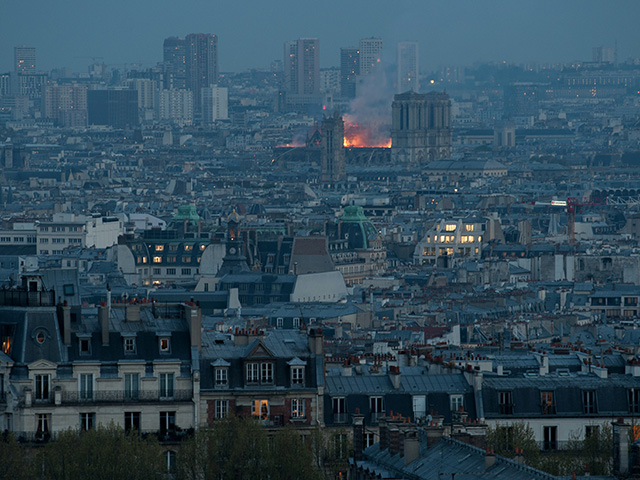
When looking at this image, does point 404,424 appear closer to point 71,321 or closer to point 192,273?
point 71,321

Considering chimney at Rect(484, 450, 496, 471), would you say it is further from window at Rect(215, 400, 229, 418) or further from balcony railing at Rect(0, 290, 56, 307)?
balcony railing at Rect(0, 290, 56, 307)

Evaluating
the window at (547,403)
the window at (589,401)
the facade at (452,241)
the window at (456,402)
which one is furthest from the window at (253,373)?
the facade at (452,241)

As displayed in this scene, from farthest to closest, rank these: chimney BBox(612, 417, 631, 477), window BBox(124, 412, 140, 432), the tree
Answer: window BBox(124, 412, 140, 432), the tree, chimney BBox(612, 417, 631, 477)

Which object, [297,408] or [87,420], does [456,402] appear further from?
[87,420]

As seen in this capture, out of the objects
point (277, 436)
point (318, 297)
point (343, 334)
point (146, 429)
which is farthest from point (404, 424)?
point (318, 297)

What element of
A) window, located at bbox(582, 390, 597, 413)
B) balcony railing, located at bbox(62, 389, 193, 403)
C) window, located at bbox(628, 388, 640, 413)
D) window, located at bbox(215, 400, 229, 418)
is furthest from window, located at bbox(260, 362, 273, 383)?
window, located at bbox(628, 388, 640, 413)

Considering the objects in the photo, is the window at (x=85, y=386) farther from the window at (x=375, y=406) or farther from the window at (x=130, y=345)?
the window at (x=375, y=406)
